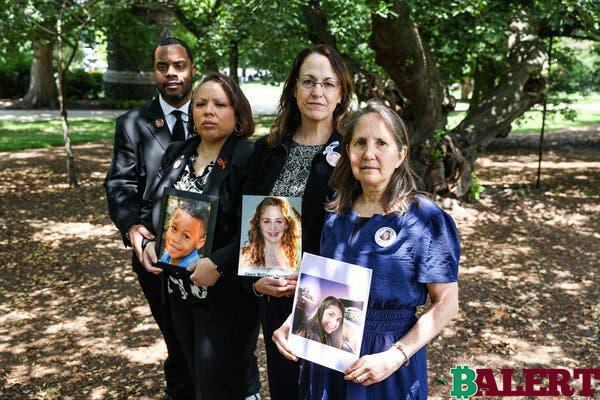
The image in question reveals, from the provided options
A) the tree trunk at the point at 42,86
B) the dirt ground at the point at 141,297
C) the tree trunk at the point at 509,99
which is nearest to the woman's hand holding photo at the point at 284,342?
the dirt ground at the point at 141,297

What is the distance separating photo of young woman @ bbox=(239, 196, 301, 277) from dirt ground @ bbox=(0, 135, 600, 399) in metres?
2.16

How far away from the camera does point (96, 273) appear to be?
6.96 meters

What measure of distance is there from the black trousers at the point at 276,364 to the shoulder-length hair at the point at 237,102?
802 mm

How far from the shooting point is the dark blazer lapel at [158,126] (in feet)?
11.9

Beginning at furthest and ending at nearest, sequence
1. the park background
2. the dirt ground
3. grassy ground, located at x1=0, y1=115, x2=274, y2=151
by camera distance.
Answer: grassy ground, located at x1=0, y1=115, x2=274, y2=151 → the park background → the dirt ground

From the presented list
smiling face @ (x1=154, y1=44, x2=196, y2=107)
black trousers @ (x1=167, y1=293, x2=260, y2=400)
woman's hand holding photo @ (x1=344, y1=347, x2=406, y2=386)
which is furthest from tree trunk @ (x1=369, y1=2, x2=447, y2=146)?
woman's hand holding photo @ (x1=344, y1=347, x2=406, y2=386)

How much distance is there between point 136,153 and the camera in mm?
3629

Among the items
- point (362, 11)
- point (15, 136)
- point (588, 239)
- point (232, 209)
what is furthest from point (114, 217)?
point (15, 136)

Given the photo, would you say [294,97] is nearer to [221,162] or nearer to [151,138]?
[221,162]

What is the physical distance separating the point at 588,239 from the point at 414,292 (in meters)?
6.46

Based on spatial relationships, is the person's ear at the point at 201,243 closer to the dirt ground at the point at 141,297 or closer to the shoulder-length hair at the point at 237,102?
the shoulder-length hair at the point at 237,102

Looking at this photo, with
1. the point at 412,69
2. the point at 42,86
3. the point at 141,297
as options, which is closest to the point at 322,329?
the point at 141,297

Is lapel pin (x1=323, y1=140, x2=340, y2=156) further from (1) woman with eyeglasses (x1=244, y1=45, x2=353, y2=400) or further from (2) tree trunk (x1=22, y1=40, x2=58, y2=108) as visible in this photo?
(2) tree trunk (x1=22, y1=40, x2=58, y2=108)

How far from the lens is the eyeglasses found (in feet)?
9.14
